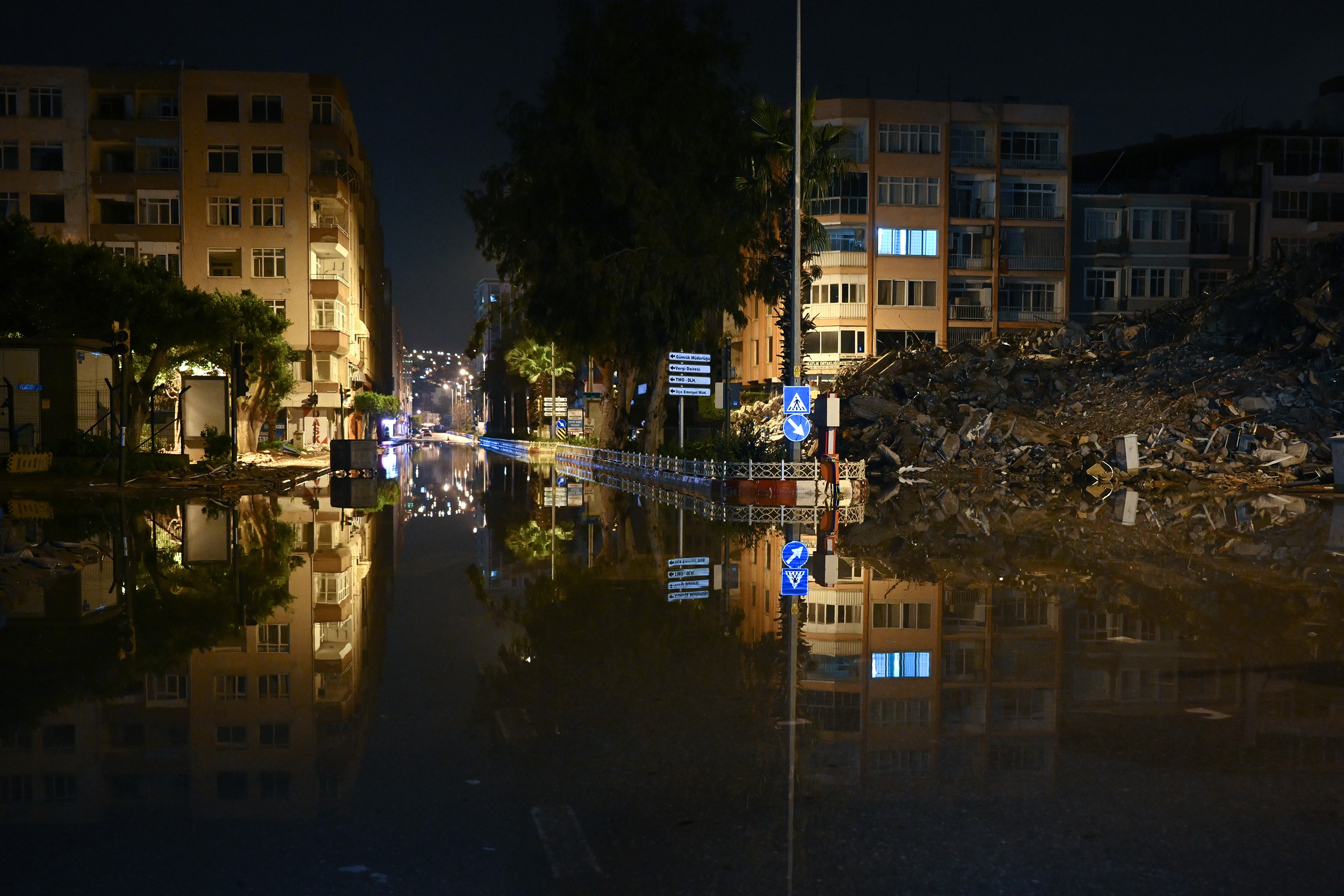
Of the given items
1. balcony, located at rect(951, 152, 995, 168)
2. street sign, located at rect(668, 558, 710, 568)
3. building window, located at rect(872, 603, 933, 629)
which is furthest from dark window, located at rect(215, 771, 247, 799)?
balcony, located at rect(951, 152, 995, 168)

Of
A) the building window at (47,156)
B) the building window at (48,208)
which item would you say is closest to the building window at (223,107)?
the building window at (47,156)

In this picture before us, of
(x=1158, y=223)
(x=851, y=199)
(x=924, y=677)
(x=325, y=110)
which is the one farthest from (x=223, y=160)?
(x=924, y=677)

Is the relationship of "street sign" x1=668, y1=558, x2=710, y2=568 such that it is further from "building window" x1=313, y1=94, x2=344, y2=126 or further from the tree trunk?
"building window" x1=313, y1=94, x2=344, y2=126

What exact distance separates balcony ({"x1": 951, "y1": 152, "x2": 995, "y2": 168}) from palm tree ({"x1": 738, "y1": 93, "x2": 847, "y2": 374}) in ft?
88.6

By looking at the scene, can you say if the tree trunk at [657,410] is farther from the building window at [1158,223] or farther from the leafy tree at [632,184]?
the building window at [1158,223]

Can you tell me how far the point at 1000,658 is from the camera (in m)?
9.52

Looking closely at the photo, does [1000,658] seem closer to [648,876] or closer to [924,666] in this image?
[924,666]

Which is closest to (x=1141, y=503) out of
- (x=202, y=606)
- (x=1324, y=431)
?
(x=1324, y=431)

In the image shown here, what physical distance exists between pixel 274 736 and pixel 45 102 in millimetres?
75247

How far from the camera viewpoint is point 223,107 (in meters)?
70.1

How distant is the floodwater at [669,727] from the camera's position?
16.8 ft

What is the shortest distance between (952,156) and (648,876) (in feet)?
215

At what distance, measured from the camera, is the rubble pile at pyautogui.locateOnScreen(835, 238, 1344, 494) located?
36250 mm

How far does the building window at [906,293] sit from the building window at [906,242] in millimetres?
1651
